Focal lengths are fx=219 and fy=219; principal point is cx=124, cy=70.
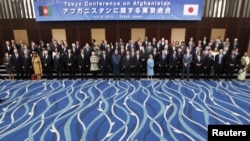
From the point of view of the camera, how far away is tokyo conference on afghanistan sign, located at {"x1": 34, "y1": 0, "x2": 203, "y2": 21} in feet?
31.2

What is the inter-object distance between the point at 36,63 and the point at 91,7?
3406 mm

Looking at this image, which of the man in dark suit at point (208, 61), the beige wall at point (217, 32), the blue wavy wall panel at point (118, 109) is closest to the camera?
the blue wavy wall panel at point (118, 109)

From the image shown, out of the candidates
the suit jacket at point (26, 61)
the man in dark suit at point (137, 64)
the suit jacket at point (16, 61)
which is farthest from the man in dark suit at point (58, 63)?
the man in dark suit at point (137, 64)

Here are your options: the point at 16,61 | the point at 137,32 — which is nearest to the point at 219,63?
the point at 137,32

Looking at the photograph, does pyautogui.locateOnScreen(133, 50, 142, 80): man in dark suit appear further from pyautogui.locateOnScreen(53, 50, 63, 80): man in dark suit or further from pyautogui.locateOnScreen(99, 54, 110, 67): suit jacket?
pyautogui.locateOnScreen(53, 50, 63, 80): man in dark suit

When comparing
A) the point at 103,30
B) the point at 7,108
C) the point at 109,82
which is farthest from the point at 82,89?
the point at 103,30

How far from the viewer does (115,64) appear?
8.23 m

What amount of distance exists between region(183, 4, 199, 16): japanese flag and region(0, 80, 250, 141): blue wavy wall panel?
3360 mm

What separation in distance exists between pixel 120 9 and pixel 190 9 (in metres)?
3.05

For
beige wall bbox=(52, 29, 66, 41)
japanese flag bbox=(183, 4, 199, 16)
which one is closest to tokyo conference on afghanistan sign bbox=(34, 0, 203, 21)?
japanese flag bbox=(183, 4, 199, 16)

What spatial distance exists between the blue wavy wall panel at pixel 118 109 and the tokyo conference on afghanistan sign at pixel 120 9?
10.7 feet

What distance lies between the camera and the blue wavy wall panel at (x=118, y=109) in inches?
195

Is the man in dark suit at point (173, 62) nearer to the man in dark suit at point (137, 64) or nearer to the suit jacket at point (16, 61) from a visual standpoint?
the man in dark suit at point (137, 64)

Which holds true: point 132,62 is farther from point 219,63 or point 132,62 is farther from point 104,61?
point 219,63
